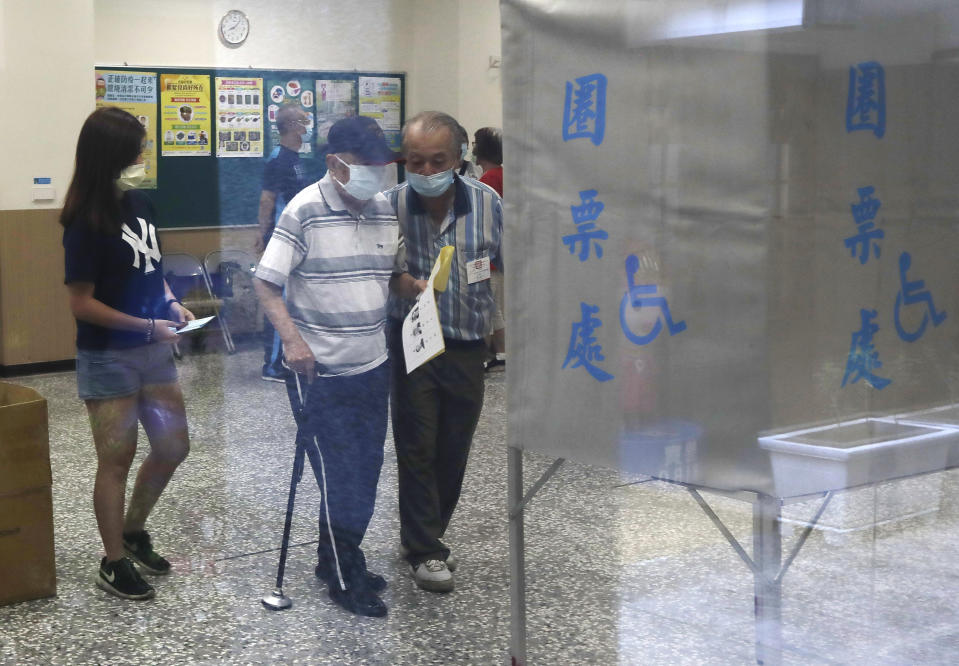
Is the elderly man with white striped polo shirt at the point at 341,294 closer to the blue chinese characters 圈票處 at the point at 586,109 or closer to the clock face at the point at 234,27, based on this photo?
the blue chinese characters 圈票處 at the point at 586,109

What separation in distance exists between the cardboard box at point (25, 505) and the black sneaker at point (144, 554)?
9.6 inches

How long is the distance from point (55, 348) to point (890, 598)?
13.9 feet

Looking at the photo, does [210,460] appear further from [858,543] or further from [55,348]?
[858,543]

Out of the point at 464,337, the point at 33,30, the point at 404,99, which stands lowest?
the point at 464,337

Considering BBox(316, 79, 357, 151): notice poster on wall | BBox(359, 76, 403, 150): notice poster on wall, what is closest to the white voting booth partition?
BBox(359, 76, 403, 150): notice poster on wall

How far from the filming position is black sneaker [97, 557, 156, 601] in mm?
2582

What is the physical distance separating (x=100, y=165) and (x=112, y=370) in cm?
49

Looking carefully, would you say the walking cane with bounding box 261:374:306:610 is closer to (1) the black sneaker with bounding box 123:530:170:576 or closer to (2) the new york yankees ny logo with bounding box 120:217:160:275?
(1) the black sneaker with bounding box 123:530:170:576

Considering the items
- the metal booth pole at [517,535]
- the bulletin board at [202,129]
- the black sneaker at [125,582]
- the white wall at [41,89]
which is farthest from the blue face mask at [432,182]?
the white wall at [41,89]

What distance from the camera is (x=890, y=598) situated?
2490mm

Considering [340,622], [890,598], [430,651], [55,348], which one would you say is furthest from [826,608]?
[55,348]

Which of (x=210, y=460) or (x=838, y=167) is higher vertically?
(x=838, y=167)

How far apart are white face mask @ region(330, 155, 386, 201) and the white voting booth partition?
893 millimetres

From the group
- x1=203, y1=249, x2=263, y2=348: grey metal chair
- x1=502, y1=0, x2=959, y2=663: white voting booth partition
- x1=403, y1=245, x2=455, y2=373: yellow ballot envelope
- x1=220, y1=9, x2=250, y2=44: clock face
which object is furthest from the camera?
x1=203, y1=249, x2=263, y2=348: grey metal chair
